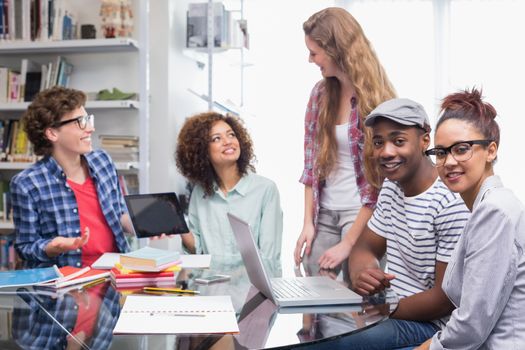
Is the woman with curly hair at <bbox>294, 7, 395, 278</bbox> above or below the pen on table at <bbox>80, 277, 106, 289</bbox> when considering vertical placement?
above

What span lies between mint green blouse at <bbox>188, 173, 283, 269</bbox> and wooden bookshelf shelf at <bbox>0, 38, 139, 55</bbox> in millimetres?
1427

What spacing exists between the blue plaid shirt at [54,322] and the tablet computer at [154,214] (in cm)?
36

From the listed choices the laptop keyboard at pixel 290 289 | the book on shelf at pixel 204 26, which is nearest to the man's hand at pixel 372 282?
the laptop keyboard at pixel 290 289

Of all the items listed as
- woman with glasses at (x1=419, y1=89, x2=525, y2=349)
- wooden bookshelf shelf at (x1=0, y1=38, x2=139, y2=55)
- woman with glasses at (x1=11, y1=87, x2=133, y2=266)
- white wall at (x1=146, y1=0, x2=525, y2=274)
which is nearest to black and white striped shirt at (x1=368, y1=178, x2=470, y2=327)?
woman with glasses at (x1=419, y1=89, x2=525, y2=349)

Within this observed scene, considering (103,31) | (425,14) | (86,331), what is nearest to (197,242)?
(86,331)

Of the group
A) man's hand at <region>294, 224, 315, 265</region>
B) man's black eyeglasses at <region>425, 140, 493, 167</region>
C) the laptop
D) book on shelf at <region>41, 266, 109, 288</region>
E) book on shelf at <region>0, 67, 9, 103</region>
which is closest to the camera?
man's black eyeglasses at <region>425, 140, 493, 167</region>

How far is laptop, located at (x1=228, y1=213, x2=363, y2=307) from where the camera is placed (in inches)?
Answer: 57.6

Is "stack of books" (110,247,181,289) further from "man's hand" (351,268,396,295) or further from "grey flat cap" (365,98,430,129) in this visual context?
"grey flat cap" (365,98,430,129)

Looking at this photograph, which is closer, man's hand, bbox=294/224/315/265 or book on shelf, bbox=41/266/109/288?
book on shelf, bbox=41/266/109/288

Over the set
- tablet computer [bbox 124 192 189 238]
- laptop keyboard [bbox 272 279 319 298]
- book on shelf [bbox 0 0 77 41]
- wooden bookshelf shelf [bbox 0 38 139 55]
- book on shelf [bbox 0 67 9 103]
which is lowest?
laptop keyboard [bbox 272 279 319 298]

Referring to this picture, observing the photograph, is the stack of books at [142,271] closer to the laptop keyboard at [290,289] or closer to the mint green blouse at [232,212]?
the laptop keyboard at [290,289]

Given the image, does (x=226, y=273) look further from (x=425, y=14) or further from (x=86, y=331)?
(x=425, y=14)

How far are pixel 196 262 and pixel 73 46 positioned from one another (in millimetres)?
2102

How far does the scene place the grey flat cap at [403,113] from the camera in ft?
5.20
